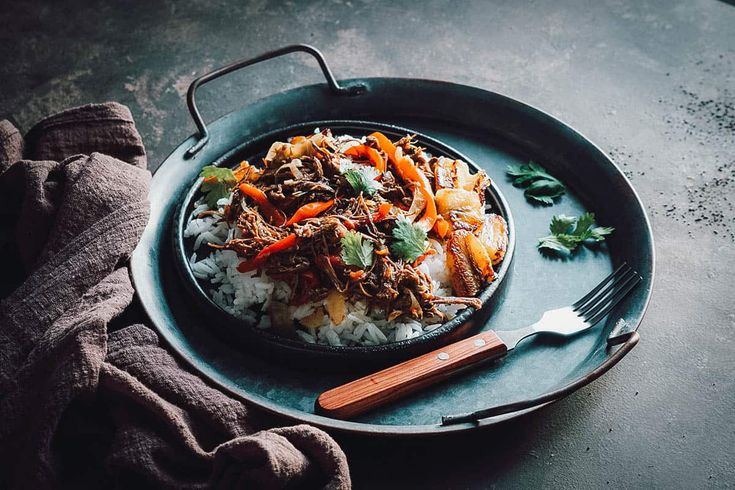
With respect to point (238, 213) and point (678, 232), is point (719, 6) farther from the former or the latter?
point (238, 213)

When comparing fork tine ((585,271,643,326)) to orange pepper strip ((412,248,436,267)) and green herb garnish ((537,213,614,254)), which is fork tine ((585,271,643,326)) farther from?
orange pepper strip ((412,248,436,267))

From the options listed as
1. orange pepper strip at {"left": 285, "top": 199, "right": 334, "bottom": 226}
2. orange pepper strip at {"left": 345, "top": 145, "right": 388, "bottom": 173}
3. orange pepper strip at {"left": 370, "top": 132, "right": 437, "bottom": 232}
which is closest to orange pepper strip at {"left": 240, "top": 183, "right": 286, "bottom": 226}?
orange pepper strip at {"left": 285, "top": 199, "right": 334, "bottom": 226}

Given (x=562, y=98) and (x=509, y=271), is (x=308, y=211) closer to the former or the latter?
(x=509, y=271)

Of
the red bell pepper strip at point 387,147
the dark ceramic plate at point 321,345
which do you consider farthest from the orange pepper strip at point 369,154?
the dark ceramic plate at point 321,345

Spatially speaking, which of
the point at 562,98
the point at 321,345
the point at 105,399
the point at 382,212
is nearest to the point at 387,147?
the point at 382,212

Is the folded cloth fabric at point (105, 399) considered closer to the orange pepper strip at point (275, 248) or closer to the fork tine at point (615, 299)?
the orange pepper strip at point (275, 248)

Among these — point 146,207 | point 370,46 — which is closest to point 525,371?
point 146,207

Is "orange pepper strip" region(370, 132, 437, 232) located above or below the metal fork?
above
